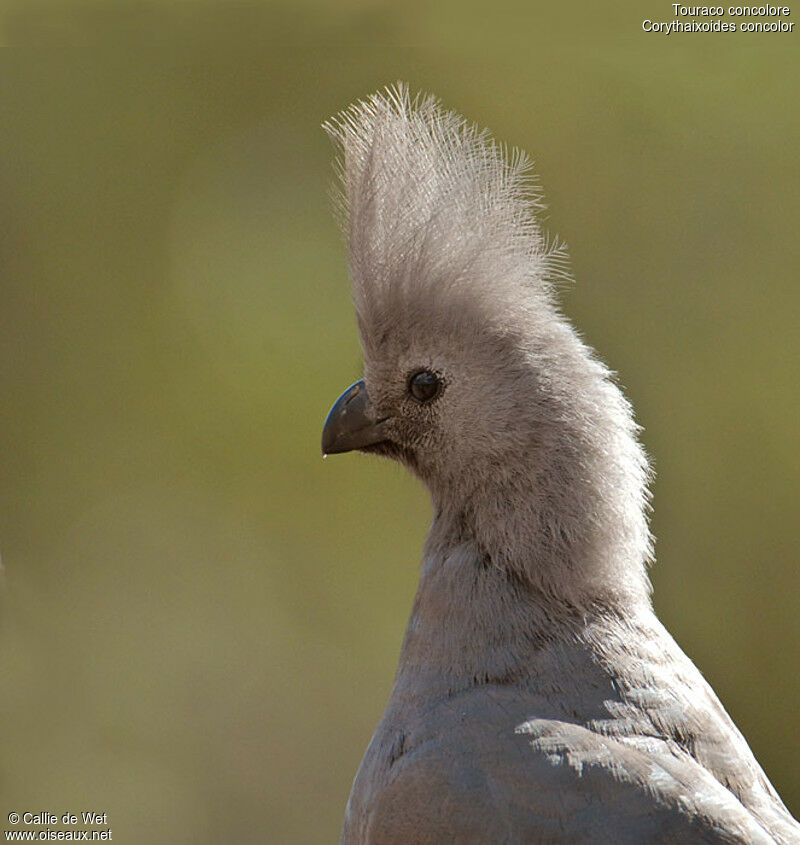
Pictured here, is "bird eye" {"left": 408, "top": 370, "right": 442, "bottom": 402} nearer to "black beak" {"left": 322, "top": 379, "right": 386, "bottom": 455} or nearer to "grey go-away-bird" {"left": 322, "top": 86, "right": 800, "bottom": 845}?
"grey go-away-bird" {"left": 322, "top": 86, "right": 800, "bottom": 845}

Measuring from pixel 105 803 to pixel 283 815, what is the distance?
903 millimetres

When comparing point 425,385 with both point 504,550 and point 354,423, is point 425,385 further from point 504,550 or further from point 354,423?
point 504,550

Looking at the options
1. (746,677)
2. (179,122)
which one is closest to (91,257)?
(179,122)

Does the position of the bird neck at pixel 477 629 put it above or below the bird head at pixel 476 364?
below

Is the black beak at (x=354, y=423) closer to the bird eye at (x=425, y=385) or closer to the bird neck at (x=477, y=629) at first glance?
the bird eye at (x=425, y=385)

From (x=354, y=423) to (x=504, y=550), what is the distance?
0.54 metres

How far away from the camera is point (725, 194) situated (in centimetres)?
586

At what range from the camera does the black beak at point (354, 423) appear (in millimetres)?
2980

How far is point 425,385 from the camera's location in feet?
9.38

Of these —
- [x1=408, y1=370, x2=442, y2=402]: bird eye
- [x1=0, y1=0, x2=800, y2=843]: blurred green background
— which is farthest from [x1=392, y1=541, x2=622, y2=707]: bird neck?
[x1=0, y1=0, x2=800, y2=843]: blurred green background

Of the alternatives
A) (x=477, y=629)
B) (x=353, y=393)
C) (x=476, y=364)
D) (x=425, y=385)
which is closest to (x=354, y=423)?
(x=353, y=393)

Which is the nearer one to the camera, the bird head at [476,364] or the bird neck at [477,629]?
the bird neck at [477,629]

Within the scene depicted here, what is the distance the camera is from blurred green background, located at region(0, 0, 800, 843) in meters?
5.76

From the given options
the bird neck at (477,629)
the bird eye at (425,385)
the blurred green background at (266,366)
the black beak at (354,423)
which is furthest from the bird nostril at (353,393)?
the blurred green background at (266,366)
